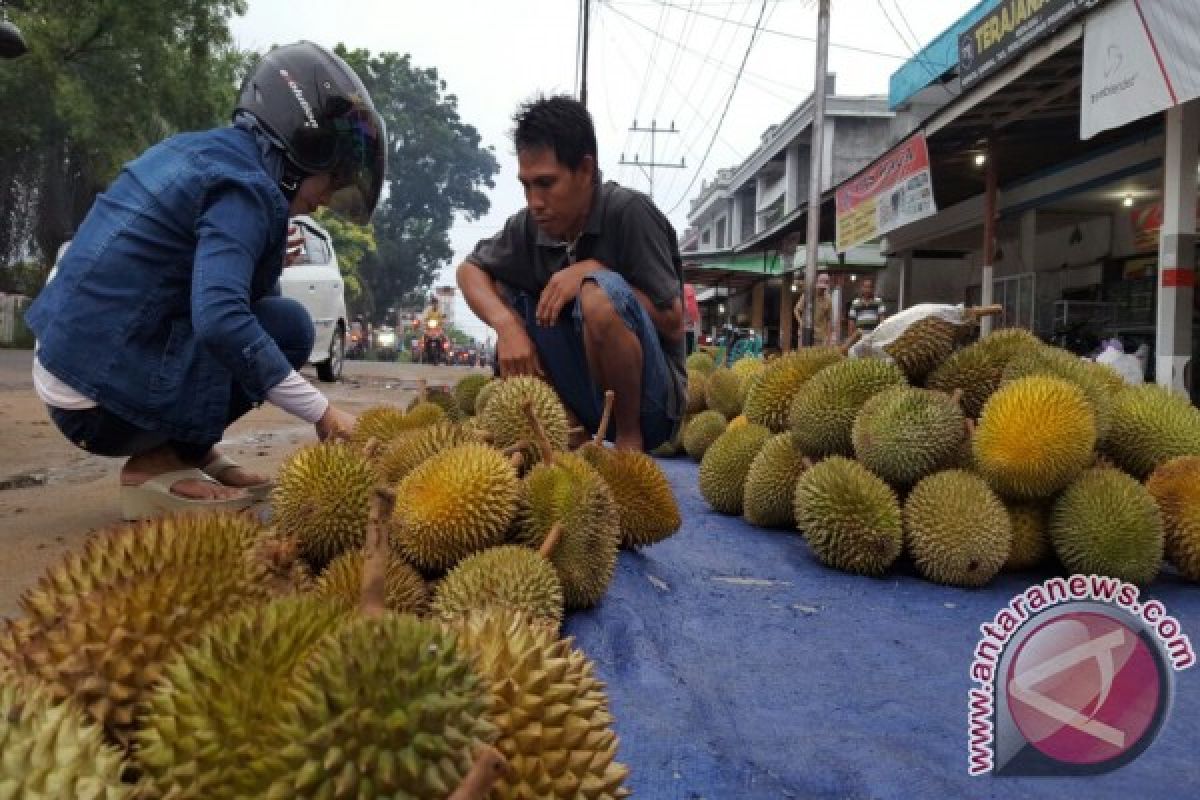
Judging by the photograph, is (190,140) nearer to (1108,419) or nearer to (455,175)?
(1108,419)

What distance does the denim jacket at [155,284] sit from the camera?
2.12m

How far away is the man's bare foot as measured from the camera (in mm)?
2402

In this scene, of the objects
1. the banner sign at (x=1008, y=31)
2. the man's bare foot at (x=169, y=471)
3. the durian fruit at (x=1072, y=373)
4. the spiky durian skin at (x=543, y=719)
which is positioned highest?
the banner sign at (x=1008, y=31)

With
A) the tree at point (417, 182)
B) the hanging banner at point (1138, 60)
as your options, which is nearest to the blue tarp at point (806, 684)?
the hanging banner at point (1138, 60)

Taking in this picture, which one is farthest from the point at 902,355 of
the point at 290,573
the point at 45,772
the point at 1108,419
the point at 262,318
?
the point at 45,772

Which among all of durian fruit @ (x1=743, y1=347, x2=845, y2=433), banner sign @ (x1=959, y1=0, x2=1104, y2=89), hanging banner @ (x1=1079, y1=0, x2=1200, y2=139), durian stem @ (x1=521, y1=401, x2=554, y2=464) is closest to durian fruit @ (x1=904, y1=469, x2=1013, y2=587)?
durian fruit @ (x1=743, y1=347, x2=845, y2=433)

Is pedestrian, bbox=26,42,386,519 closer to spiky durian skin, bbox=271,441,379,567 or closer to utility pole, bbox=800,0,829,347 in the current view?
spiky durian skin, bbox=271,441,379,567

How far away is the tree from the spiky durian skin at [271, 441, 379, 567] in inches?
1808

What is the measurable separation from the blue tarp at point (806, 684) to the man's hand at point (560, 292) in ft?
2.71

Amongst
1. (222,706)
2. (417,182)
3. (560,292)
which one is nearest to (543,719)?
(222,706)

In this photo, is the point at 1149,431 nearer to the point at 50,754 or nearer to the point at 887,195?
the point at 50,754

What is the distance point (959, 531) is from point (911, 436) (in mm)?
319

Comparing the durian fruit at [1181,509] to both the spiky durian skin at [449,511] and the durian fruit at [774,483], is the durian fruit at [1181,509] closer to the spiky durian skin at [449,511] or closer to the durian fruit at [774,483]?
the durian fruit at [774,483]

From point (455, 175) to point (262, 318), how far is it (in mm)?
54903
